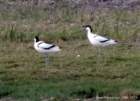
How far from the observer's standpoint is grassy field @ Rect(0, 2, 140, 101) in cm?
1406

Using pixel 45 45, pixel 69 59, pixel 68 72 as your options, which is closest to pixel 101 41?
pixel 69 59

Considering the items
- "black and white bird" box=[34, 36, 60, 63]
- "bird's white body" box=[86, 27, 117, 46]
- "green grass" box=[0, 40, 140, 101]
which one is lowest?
"green grass" box=[0, 40, 140, 101]

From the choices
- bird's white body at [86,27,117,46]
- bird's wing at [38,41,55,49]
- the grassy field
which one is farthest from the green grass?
bird's wing at [38,41,55,49]

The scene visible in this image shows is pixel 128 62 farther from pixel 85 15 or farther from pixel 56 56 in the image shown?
pixel 85 15

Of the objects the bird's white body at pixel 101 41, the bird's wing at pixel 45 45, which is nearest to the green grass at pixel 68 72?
the bird's white body at pixel 101 41

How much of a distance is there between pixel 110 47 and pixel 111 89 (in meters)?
5.16

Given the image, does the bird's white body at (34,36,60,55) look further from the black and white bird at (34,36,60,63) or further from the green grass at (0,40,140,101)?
the green grass at (0,40,140,101)

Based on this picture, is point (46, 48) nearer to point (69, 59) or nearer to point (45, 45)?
point (45, 45)

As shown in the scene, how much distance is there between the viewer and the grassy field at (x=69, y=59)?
46.1 feet

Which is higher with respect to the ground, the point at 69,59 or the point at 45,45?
the point at 45,45

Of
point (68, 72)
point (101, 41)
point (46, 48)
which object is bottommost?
point (68, 72)

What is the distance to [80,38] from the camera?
2069 cm

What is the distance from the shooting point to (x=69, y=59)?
57.5 ft

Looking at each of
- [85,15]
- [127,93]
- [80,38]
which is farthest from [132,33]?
[127,93]
